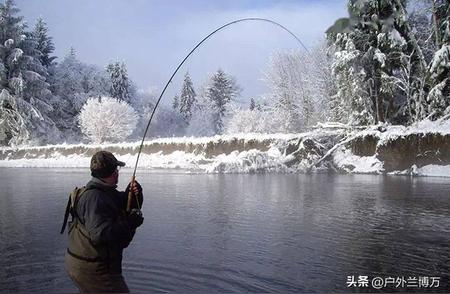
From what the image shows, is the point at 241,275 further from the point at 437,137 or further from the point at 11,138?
the point at 11,138

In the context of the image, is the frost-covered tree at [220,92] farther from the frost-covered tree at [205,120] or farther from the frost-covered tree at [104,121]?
the frost-covered tree at [104,121]

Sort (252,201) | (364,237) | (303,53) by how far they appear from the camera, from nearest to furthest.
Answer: (364,237) < (252,201) < (303,53)

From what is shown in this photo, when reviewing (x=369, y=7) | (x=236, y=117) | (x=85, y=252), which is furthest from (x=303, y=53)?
(x=85, y=252)

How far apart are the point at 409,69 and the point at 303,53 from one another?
22.3 m

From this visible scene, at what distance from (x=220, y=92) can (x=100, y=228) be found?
8270 cm

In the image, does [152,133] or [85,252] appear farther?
[152,133]

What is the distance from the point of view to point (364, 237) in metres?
8.07

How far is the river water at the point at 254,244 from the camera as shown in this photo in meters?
5.68

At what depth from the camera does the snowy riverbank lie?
2392cm

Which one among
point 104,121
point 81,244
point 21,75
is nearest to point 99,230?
point 81,244

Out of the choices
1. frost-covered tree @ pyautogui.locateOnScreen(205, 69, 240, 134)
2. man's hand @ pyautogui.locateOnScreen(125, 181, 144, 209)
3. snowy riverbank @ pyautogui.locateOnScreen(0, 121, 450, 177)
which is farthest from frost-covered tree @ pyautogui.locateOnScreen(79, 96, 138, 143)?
man's hand @ pyautogui.locateOnScreen(125, 181, 144, 209)

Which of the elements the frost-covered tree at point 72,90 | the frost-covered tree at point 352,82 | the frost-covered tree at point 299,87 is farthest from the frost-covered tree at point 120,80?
the frost-covered tree at point 352,82

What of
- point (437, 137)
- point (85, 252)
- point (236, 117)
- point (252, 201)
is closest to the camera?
point (85, 252)

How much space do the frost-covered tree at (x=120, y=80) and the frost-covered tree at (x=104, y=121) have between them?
57.5ft
